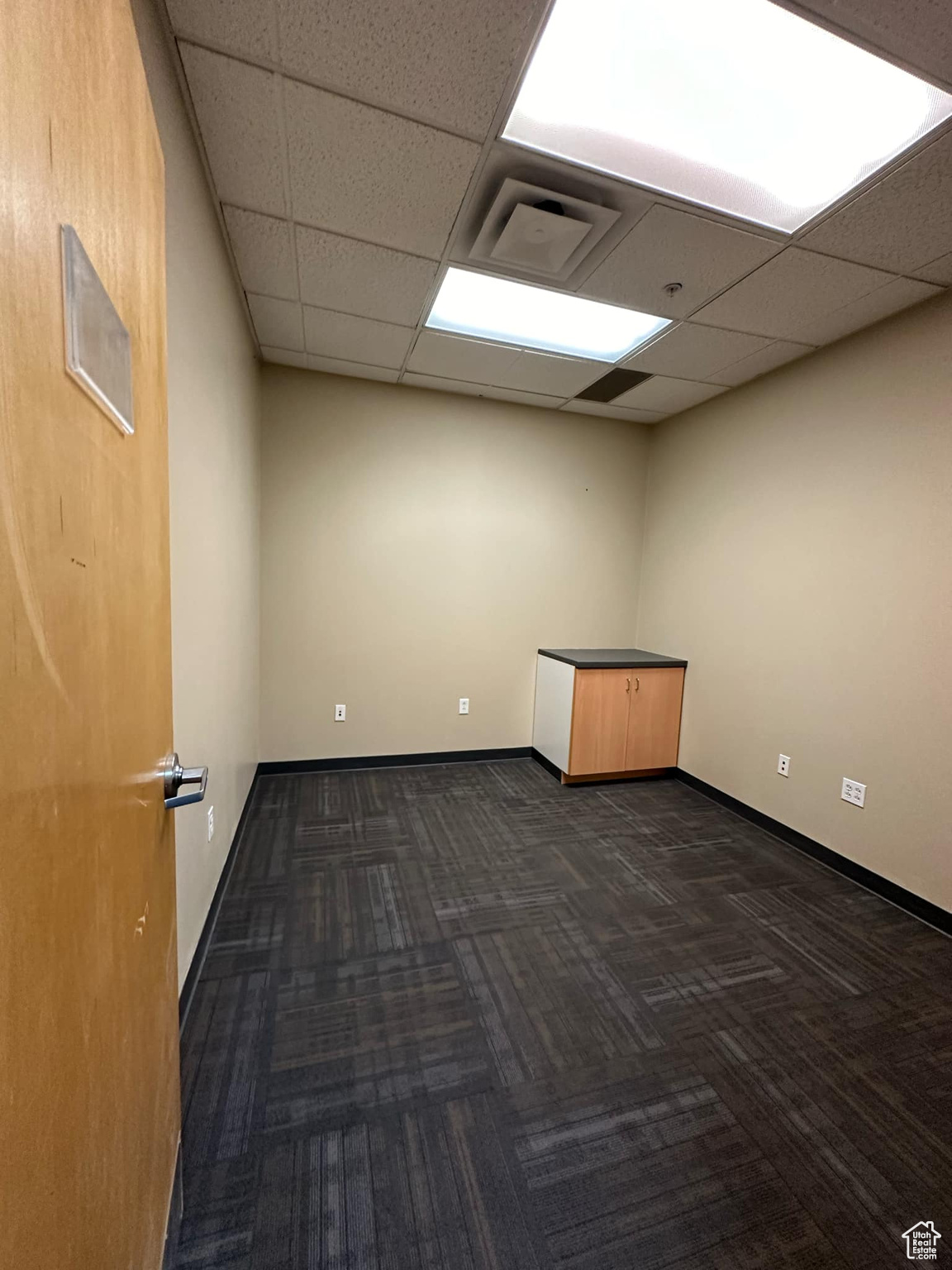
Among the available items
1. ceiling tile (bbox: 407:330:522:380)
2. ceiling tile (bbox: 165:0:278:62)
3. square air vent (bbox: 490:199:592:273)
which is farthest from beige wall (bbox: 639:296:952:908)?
ceiling tile (bbox: 165:0:278:62)

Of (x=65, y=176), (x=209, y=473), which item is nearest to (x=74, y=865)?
(x=65, y=176)

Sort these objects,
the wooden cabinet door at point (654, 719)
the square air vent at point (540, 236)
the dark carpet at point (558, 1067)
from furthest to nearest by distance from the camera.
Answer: the wooden cabinet door at point (654, 719), the square air vent at point (540, 236), the dark carpet at point (558, 1067)

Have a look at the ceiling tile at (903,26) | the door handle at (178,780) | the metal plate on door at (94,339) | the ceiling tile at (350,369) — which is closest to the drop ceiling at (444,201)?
the ceiling tile at (903,26)

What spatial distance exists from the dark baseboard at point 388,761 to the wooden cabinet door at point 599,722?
1.94 ft

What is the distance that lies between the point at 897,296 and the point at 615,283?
113cm

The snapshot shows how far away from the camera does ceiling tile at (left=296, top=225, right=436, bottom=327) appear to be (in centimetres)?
180

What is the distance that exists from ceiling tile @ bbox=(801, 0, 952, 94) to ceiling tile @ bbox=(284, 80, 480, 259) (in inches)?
33.0

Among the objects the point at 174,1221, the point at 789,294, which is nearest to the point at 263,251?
the point at 789,294

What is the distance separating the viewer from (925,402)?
2043 mm

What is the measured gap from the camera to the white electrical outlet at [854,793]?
7.44ft

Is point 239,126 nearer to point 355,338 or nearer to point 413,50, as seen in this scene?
point 413,50

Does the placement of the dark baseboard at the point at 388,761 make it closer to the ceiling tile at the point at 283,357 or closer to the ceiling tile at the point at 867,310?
the ceiling tile at the point at 283,357

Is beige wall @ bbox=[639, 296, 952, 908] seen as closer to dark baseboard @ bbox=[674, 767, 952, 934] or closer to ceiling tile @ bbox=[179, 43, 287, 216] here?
dark baseboard @ bbox=[674, 767, 952, 934]

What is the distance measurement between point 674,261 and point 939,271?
96 cm
